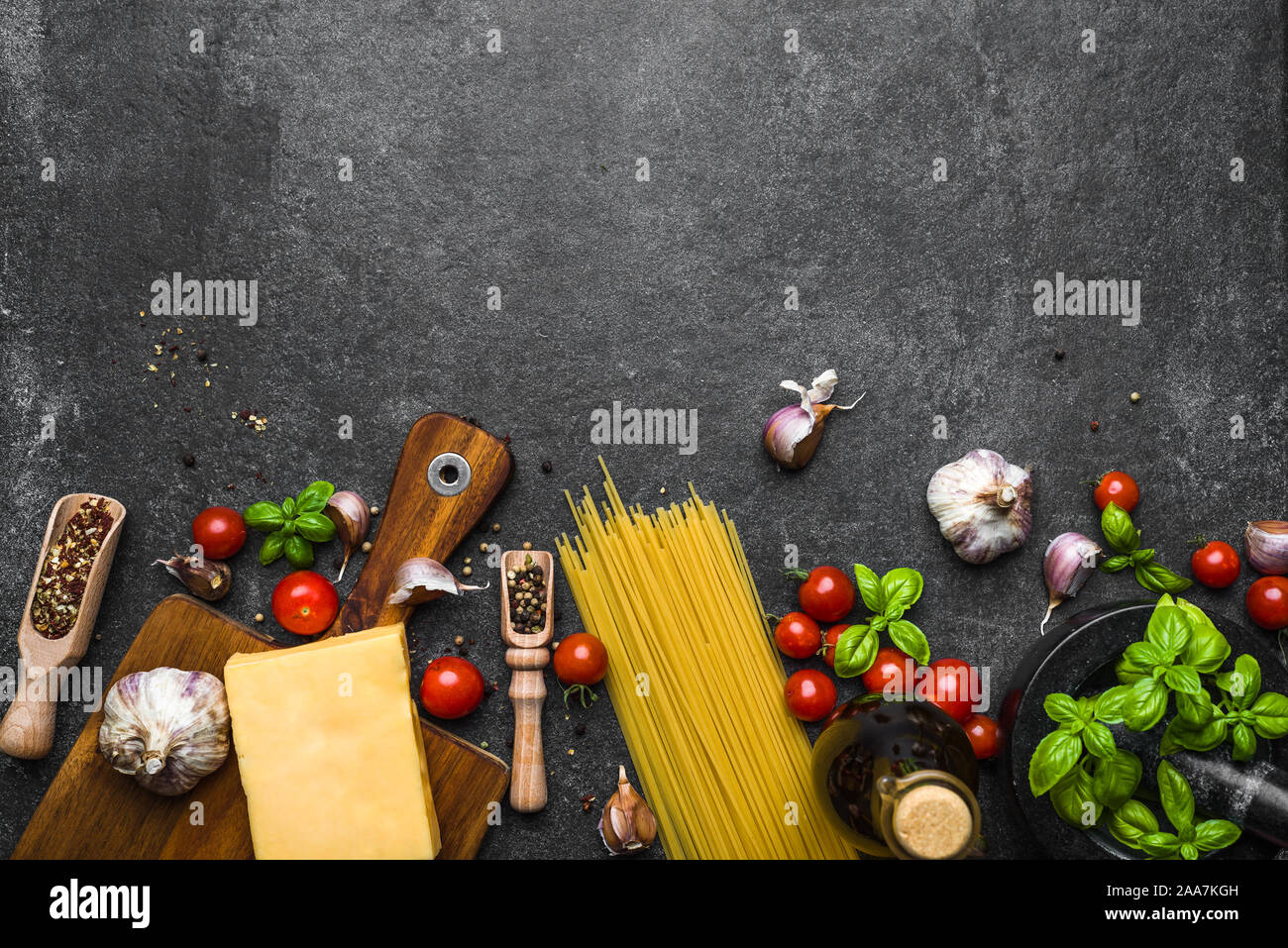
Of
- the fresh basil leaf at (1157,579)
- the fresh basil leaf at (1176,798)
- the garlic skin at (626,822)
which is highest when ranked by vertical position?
the fresh basil leaf at (1157,579)

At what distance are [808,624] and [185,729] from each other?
1.03 m

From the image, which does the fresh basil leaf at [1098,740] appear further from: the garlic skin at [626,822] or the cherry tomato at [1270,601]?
the garlic skin at [626,822]

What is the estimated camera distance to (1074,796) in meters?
1.38

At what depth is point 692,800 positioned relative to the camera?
62.3 inches

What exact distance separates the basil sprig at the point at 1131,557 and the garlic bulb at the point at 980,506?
0.13 meters

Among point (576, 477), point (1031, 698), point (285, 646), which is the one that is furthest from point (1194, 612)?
point (285, 646)

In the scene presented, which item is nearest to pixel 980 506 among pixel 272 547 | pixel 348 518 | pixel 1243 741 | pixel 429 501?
pixel 1243 741

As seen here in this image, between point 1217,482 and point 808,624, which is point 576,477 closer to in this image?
point 808,624

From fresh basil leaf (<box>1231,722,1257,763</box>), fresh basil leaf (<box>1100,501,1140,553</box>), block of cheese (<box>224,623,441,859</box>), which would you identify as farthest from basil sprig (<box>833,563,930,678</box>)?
block of cheese (<box>224,623,441,859</box>)

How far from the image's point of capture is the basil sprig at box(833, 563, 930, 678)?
1.55 metres

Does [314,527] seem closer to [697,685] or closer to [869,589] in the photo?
[697,685]

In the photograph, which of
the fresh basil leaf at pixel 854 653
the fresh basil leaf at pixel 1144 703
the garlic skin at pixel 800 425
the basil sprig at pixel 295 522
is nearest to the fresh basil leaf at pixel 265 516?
the basil sprig at pixel 295 522

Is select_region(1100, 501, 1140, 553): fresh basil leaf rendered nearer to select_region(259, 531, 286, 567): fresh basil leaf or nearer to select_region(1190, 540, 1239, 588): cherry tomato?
select_region(1190, 540, 1239, 588): cherry tomato

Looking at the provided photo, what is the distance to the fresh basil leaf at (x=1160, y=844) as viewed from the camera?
1385 mm
